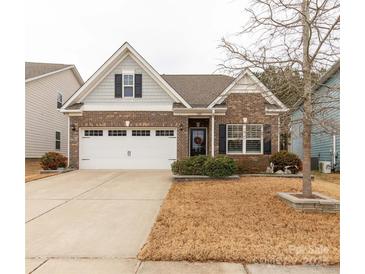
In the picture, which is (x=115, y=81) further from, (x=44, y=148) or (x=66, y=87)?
(x=66, y=87)

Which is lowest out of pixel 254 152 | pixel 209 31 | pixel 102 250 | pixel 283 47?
pixel 102 250

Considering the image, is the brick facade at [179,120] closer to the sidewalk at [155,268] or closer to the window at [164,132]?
the window at [164,132]

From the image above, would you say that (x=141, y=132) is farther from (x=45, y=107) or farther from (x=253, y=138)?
(x=45, y=107)

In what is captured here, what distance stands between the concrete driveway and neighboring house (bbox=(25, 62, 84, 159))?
1072 centimetres

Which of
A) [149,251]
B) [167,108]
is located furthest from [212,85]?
[149,251]

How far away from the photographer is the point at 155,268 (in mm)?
3930

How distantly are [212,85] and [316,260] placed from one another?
625 inches

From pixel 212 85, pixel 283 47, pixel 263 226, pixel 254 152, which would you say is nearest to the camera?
pixel 263 226

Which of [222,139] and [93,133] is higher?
[93,133]

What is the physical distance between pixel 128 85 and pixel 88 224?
37.2 ft

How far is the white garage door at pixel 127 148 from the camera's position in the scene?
1611 centimetres

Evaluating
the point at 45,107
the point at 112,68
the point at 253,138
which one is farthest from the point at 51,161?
the point at 253,138

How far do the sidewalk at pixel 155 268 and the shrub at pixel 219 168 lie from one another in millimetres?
8099
